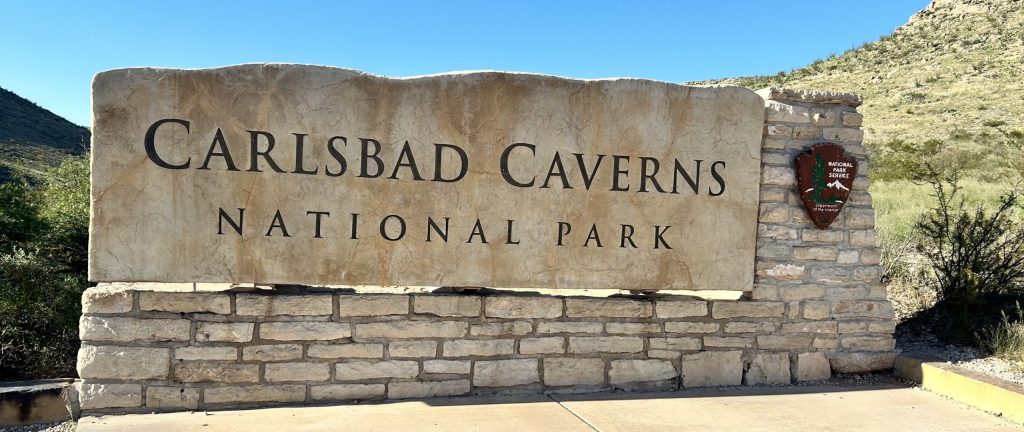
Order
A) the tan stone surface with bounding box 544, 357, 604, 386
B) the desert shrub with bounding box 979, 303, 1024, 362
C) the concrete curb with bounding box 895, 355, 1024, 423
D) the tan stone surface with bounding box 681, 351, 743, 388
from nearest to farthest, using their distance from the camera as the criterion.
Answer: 1. the concrete curb with bounding box 895, 355, 1024, 423
2. the tan stone surface with bounding box 544, 357, 604, 386
3. the tan stone surface with bounding box 681, 351, 743, 388
4. the desert shrub with bounding box 979, 303, 1024, 362

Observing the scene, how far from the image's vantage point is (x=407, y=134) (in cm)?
436

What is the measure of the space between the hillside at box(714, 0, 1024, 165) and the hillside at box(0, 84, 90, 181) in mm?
28077

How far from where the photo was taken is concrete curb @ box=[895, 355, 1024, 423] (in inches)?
174

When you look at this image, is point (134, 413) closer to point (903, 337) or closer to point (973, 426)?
point (973, 426)

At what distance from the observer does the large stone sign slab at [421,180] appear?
4098 millimetres

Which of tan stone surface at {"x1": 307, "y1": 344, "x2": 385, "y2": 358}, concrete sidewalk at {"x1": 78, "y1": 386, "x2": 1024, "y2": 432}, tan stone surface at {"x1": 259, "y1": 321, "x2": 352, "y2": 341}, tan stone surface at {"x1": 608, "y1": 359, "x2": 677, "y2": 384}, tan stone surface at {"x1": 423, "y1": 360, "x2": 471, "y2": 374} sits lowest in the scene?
concrete sidewalk at {"x1": 78, "y1": 386, "x2": 1024, "y2": 432}

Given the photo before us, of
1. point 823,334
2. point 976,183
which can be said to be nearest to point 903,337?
point 823,334

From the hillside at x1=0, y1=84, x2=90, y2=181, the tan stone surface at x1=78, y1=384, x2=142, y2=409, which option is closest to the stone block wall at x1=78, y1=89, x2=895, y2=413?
the tan stone surface at x1=78, y1=384, x2=142, y2=409

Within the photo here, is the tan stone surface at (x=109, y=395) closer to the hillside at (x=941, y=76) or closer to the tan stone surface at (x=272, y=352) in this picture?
the tan stone surface at (x=272, y=352)

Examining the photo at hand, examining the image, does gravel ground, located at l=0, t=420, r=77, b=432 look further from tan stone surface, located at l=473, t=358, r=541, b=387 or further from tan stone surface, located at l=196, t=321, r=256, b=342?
tan stone surface, located at l=473, t=358, r=541, b=387

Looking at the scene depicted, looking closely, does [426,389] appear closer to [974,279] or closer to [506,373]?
[506,373]

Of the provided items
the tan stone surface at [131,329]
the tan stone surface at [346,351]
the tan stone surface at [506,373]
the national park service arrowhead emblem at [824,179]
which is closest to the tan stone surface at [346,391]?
the tan stone surface at [346,351]

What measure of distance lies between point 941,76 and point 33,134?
36886mm

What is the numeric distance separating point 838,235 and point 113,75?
5363 millimetres
